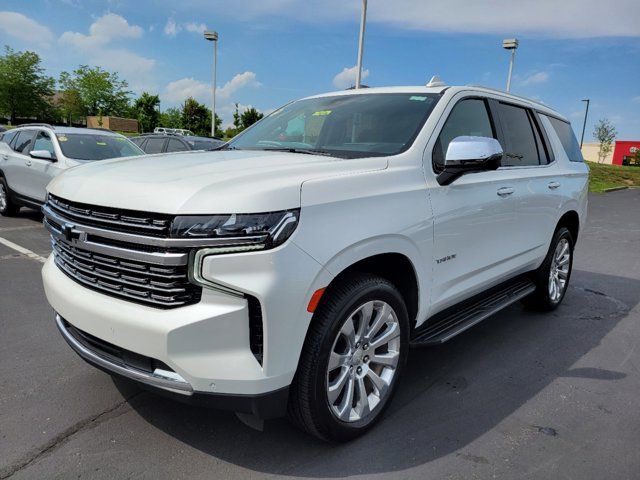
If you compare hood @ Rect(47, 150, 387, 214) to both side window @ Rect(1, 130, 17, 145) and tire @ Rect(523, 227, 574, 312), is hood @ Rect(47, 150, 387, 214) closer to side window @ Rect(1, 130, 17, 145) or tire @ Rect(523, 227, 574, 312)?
tire @ Rect(523, 227, 574, 312)

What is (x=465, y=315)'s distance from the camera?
3498mm

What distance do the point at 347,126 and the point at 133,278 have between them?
6.22ft

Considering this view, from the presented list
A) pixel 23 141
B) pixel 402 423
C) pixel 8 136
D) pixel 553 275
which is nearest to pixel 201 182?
pixel 402 423

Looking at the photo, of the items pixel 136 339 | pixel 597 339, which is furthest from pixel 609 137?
pixel 136 339

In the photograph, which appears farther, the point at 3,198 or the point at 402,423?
the point at 3,198

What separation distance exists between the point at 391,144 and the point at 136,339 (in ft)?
6.03

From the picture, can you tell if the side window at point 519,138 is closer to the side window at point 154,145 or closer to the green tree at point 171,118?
the side window at point 154,145

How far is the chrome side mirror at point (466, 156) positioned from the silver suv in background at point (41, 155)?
6701 mm

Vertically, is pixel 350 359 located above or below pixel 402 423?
above

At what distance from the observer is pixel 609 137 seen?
178 feet

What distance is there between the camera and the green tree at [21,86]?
5275cm

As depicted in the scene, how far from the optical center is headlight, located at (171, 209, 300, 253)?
80.9 inches

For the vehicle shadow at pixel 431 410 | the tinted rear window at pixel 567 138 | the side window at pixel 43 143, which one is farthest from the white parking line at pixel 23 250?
the tinted rear window at pixel 567 138

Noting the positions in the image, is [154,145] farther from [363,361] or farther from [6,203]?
[363,361]
